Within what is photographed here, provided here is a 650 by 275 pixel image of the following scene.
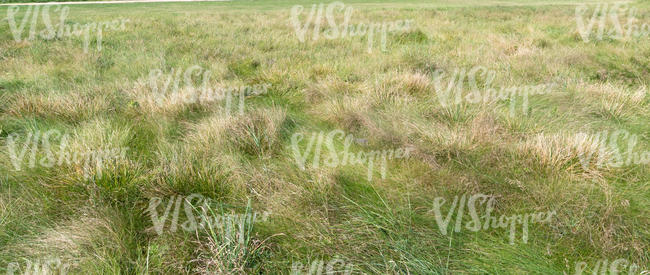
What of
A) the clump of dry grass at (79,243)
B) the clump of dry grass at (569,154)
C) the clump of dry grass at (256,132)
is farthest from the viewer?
the clump of dry grass at (256,132)

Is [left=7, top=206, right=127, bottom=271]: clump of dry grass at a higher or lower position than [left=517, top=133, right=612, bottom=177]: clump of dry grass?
lower

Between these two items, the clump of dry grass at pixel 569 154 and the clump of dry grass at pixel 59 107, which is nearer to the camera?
the clump of dry grass at pixel 569 154

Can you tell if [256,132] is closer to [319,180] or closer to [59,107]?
[319,180]

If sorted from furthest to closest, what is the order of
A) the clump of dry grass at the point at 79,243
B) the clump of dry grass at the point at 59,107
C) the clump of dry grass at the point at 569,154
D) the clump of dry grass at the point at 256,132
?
the clump of dry grass at the point at 59,107, the clump of dry grass at the point at 256,132, the clump of dry grass at the point at 569,154, the clump of dry grass at the point at 79,243

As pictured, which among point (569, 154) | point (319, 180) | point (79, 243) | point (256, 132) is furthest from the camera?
point (256, 132)

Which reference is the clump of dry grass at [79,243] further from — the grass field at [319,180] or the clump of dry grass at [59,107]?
the clump of dry grass at [59,107]

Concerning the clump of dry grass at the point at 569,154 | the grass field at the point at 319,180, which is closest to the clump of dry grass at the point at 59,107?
the grass field at the point at 319,180

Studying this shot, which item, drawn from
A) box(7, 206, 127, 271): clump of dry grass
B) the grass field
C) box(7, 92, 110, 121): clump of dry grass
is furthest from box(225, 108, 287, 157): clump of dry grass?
box(7, 92, 110, 121): clump of dry grass

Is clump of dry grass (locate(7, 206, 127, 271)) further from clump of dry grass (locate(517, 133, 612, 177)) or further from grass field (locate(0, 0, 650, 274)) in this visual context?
clump of dry grass (locate(517, 133, 612, 177))

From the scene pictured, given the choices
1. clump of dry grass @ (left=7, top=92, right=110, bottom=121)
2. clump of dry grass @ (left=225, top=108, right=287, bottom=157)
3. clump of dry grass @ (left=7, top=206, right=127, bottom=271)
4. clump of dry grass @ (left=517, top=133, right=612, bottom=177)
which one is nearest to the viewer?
clump of dry grass @ (left=7, top=206, right=127, bottom=271)

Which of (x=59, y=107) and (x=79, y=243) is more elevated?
(x=59, y=107)

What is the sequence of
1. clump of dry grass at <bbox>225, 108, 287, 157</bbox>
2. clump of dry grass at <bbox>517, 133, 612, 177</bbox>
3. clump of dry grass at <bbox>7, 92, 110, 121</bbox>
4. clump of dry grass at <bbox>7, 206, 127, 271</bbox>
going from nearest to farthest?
clump of dry grass at <bbox>7, 206, 127, 271</bbox>, clump of dry grass at <bbox>517, 133, 612, 177</bbox>, clump of dry grass at <bbox>225, 108, 287, 157</bbox>, clump of dry grass at <bbox>7, 92, 110, 121</bbox>

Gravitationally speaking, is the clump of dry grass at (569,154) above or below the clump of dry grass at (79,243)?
above

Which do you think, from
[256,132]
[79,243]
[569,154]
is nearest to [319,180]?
[256,132]
